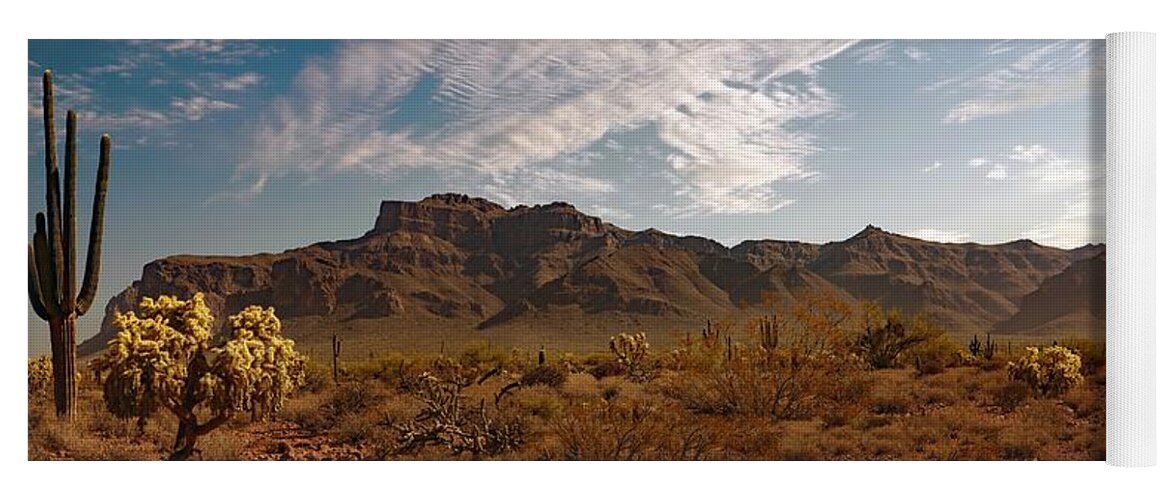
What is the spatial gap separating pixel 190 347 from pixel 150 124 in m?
1.41

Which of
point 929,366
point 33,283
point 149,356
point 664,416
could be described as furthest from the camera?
point 929,366

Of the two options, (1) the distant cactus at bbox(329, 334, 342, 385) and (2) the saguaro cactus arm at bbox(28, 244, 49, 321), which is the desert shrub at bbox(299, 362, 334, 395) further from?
(2) the saguaro cactus arm at bbox(28, 244, 49, 321)

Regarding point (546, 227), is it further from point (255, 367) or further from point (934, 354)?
point (934, 354)

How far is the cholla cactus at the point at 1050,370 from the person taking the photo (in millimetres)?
6496

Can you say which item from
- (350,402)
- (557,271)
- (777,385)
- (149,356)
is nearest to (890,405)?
(777,385)

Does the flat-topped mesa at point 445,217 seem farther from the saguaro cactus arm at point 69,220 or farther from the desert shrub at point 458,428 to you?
the saguaro cactus arm at point 69,220

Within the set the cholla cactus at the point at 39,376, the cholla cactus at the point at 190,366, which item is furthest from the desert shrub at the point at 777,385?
the cholla cactus at the point at 39,376

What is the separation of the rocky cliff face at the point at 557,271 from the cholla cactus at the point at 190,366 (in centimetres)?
15

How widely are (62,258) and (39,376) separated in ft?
2.45

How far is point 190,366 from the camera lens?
629 cm

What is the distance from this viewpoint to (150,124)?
6.50m

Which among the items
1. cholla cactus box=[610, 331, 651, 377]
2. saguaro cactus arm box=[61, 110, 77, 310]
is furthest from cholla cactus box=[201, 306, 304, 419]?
cholla cactus box=[610, 331, 651, 377]
